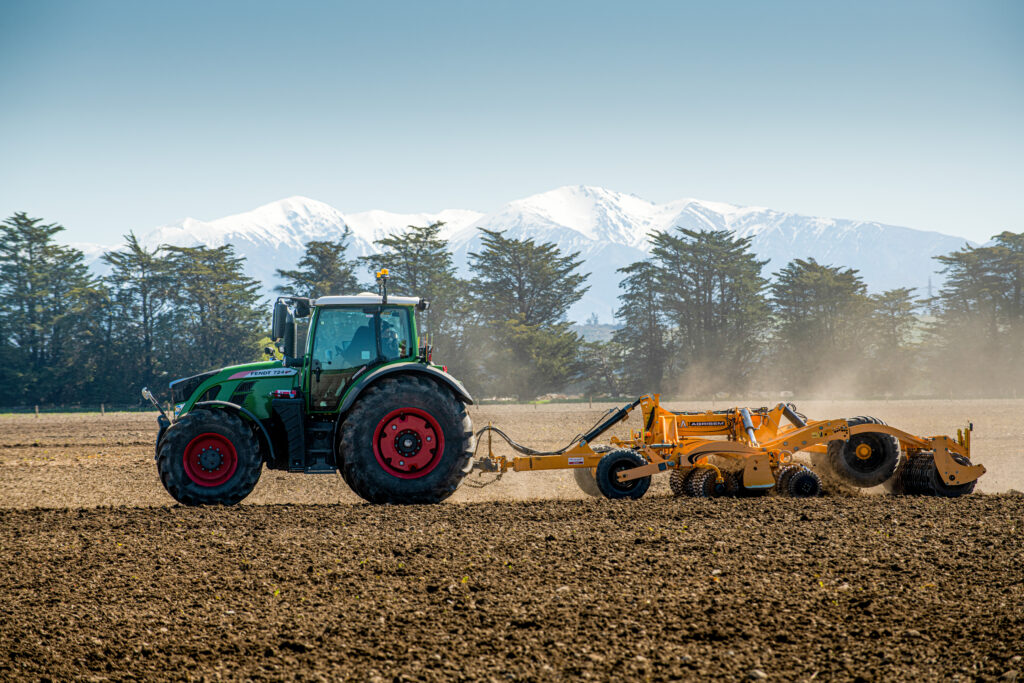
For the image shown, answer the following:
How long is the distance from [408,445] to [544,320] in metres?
47.1

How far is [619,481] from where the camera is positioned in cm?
1024

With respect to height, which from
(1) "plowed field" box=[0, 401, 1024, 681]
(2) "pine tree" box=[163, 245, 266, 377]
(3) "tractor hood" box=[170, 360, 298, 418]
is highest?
(2) "pine tree" box=[163, 245, 266, 377]

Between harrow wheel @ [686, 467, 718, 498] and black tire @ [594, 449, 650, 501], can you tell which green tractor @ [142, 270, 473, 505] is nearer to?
black tire @ [594, 449, 650, 501]

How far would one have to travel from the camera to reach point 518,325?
52.2 meters

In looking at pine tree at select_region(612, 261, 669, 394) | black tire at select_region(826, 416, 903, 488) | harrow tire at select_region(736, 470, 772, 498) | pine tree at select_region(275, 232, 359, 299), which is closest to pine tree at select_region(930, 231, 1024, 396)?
pine tree at select_region(612, 261, 669, 394)

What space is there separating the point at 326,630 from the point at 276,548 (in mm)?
2301

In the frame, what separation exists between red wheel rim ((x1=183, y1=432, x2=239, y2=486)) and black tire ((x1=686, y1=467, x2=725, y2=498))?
5547mm

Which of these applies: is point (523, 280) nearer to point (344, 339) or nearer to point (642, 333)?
point (642, 333)

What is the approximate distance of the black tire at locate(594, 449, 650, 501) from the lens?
10234 mm

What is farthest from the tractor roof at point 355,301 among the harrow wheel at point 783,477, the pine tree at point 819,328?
the pine tree at point 819,328

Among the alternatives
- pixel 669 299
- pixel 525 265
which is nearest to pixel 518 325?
pixel 525 265

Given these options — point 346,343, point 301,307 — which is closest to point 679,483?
point 346,343

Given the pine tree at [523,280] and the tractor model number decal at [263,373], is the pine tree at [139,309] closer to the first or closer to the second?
the pine tree at [523,280]

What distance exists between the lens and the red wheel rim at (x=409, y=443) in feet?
31.4
